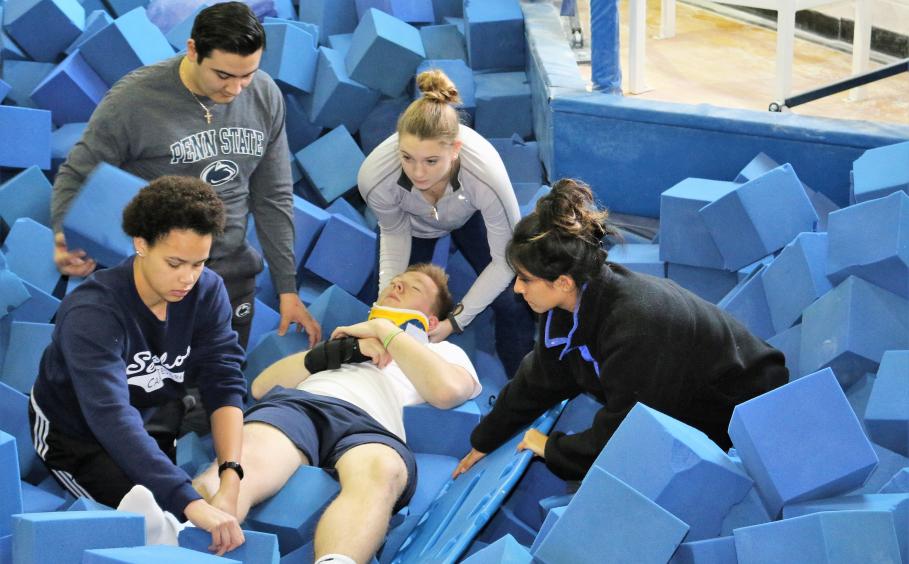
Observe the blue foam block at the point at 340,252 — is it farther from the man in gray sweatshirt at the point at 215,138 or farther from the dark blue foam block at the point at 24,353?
the dark blue foam block at the point at 24,353

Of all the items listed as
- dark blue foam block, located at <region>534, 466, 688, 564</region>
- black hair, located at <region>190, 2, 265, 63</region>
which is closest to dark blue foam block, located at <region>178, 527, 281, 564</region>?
dark blue foam block, located at <region>534, 466, 688, 564</region>

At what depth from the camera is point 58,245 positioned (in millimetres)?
3004

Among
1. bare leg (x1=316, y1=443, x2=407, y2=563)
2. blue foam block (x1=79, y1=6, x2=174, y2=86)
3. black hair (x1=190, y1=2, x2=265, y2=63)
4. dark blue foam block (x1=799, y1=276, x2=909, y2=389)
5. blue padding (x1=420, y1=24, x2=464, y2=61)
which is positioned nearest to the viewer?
bare leg (x1=316, y1=443, x2=407, y2=563)

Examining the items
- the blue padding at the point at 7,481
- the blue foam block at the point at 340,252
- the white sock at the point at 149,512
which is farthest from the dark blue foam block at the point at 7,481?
the blue foam block at the point at 340,252

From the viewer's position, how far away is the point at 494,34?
4.76 meters

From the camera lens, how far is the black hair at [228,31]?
2.77 metres

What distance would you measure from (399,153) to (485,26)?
5.45 ft

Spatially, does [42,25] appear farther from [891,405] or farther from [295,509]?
[891,405]

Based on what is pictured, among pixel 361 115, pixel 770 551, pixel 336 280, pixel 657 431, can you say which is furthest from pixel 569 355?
pixel 361 115

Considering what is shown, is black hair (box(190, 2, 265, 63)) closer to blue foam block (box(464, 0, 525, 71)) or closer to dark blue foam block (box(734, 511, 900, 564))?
dark blue foam block (box(734, 511, 900, 564))

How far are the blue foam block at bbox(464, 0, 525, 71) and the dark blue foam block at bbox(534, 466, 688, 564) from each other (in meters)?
2.99

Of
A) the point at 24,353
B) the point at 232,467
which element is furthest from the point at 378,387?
the point at 24,353

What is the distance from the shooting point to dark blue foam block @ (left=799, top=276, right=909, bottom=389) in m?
2.65

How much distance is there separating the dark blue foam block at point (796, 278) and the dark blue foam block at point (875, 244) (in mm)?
97
